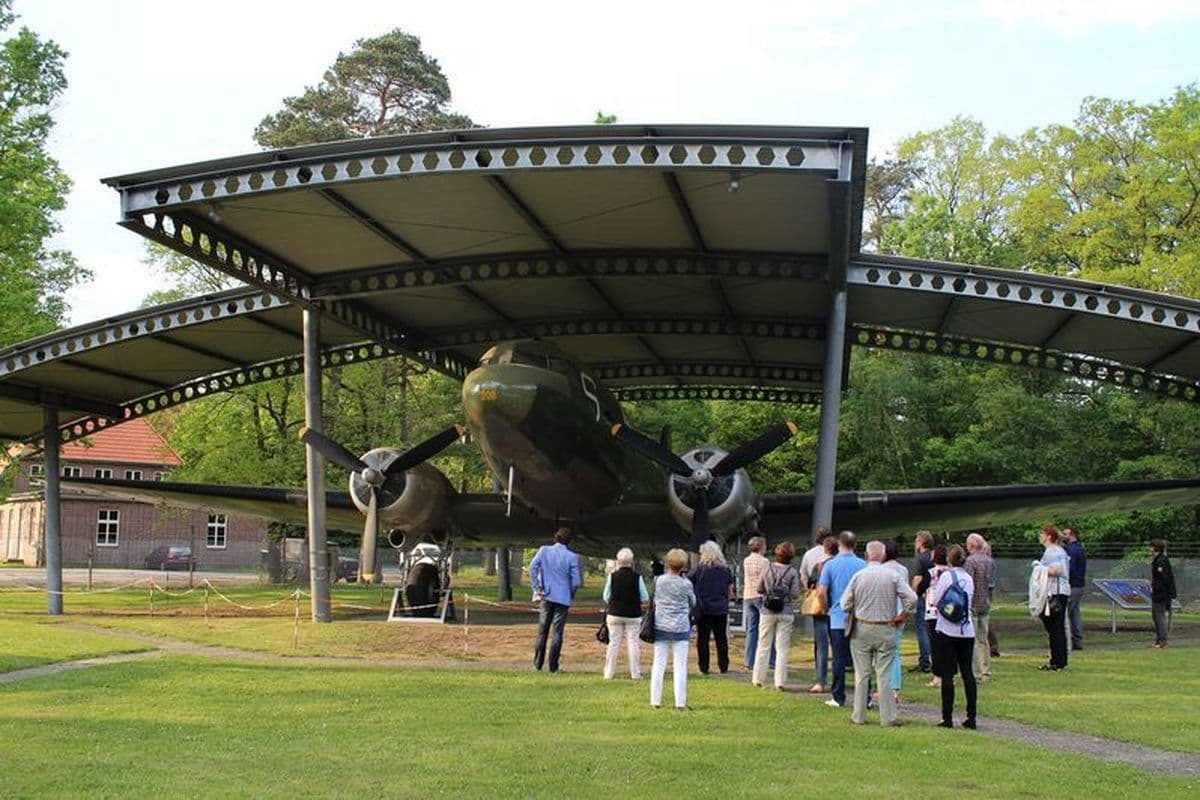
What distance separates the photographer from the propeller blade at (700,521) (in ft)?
66.2

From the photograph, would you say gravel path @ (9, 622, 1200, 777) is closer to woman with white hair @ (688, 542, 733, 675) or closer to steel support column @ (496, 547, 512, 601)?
woman with white hair @ (688, 542, 733, 675)

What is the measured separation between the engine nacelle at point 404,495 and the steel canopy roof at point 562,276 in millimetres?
3470

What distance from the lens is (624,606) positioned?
13.3m

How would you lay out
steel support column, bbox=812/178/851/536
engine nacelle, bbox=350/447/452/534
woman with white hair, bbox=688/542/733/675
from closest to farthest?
1. woman with white hair, bbox=688/542/733/675
2. steel support column, bbox=812/178/851/536
3. engine nacelle, bbox=350/447/452/534

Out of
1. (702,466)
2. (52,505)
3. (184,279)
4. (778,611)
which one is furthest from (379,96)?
(778,611)

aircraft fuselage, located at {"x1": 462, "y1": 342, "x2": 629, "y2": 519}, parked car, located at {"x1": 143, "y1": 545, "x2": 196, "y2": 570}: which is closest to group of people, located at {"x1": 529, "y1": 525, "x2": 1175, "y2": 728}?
aircraft fuselage, located at {"x1": 462, "y1": 342, "x2": 629, "y2": 519}

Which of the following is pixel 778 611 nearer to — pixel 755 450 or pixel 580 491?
pixel 755 450

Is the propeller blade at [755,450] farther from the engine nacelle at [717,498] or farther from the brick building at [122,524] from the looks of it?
the brick building at [122,524]

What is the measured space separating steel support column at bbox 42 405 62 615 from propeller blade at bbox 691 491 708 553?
586 inches

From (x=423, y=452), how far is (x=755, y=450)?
6451mm

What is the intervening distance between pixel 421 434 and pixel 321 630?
22.4m

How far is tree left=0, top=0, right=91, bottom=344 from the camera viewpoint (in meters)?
30.3

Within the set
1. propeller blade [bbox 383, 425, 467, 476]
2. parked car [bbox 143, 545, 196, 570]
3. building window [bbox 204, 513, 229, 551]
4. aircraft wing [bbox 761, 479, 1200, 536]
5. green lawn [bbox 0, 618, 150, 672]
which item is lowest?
parked car [bbox 143, 545, 196, 570]

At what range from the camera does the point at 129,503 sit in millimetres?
65688
